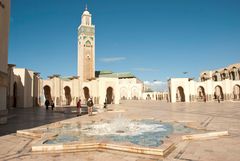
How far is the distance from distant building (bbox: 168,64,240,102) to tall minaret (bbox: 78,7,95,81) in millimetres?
25711

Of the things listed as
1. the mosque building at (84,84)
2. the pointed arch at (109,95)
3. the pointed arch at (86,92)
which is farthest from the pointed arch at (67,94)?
the pointed arch at (109,95)

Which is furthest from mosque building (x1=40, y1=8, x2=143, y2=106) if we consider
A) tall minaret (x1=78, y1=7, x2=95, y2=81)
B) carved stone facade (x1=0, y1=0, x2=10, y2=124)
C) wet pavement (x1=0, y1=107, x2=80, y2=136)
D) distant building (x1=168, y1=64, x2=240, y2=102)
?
carved stone facade (x1=0, y1=0, x2=10, y2=124)

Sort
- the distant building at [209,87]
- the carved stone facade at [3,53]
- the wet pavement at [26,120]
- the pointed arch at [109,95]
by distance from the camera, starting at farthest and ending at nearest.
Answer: the distant building at [209,87], the pointed arch at [109,95], the carved stone facade at [3,53], the wet pavement at [26,120]

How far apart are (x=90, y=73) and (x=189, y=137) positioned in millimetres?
52837

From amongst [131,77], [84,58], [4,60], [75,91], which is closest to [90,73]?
[84,58]

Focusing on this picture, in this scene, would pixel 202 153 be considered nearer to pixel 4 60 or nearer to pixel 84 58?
pixel 4 60

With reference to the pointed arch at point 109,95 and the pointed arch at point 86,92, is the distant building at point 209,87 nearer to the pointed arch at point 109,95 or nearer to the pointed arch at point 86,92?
the pointed arch at point 109,95

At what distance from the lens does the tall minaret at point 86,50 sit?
57125 millimetres

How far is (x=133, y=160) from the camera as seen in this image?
4.27 m

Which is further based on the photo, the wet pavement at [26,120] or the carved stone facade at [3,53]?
the carved stone facade at [3,53]

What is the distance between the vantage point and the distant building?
38.6 m

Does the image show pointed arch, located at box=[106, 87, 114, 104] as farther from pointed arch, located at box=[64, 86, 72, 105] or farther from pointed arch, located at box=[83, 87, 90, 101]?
pointed arch, located at box=[64, 86, 72, 105]

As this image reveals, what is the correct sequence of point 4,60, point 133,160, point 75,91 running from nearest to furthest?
1. point 133,160
2. point 4,60
3. point 75,91

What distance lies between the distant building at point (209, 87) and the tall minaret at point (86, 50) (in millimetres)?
25711
